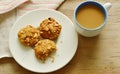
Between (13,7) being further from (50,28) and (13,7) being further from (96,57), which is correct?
(96,57)

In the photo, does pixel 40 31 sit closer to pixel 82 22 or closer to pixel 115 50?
pixel 82 22

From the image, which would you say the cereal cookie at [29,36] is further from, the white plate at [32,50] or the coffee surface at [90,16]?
the coffee surface at [90,16]

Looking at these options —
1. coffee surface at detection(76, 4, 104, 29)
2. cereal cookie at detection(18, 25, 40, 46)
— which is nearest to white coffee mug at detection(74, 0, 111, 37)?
coffee surface at detection(76, 4, 104, 29)

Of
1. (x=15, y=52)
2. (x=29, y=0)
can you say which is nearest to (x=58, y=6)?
(x=29, y=0)

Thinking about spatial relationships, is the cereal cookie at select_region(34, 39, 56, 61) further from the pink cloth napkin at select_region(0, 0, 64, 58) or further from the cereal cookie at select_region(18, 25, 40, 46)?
the pink cloth napkin at select_region(0, 0, 64, 58)

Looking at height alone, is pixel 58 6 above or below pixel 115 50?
above

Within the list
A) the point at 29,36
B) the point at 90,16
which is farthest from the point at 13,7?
the point at 90,16

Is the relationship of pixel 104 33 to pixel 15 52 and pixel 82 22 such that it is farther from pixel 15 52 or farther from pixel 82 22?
pixel 15 52

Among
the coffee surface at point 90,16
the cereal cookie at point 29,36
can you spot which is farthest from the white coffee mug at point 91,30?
the cereal cookie at point 29,36
